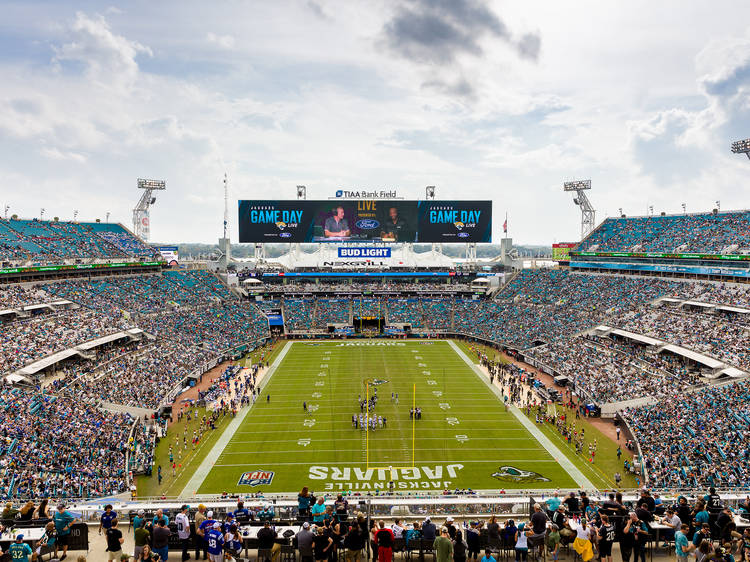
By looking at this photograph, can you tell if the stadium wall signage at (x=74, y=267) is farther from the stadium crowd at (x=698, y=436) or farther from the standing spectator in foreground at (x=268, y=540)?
the stadium crowd at (x=698, y=436)

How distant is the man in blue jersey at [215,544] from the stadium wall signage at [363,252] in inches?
2345

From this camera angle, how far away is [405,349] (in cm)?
5169

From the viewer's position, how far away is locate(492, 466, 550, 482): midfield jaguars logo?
22.1 m

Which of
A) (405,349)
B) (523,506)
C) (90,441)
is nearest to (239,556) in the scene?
(523,506)

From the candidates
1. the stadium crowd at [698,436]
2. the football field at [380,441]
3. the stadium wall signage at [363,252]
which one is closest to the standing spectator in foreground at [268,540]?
the football field at [380,441]

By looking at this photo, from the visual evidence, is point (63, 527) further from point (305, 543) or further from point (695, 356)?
point (695, 356)

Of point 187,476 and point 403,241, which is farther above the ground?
point 403,241

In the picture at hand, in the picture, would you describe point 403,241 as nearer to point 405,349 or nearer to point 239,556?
point 405,349

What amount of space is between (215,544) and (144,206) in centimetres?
7257

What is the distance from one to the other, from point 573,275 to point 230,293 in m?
43.9

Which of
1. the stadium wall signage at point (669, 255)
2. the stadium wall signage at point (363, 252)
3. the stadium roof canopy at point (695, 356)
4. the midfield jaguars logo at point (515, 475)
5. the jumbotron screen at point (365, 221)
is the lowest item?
the midfield jaguars logo at point (515, 475)

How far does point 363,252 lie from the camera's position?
6819cm

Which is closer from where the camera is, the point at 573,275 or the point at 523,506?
the point at 523,506

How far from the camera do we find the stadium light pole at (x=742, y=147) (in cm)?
5206
